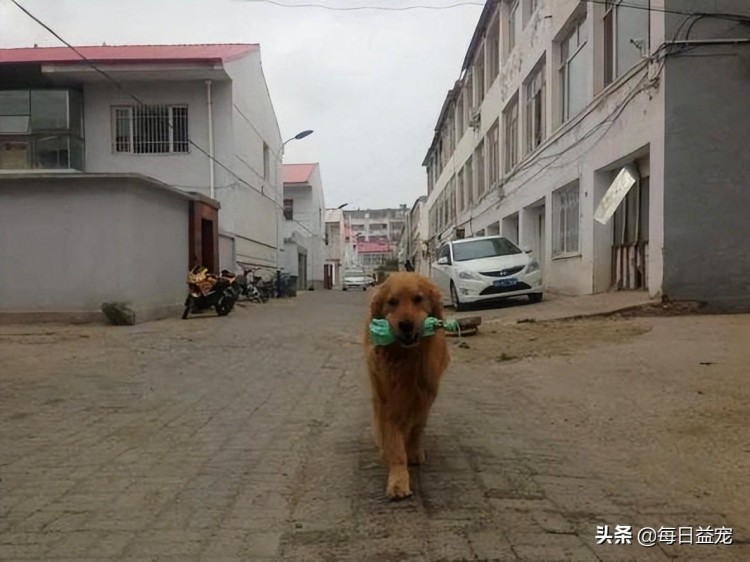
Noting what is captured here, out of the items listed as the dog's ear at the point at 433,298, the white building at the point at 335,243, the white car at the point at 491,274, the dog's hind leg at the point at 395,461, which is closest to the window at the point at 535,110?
the white car at the point at 491,274

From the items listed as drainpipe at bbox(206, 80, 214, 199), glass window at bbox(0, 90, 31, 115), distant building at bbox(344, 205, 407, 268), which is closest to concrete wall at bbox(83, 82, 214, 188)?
drainpipe at bbox(206, 80, 214, 199)

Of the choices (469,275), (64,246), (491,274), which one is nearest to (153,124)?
(64,246)

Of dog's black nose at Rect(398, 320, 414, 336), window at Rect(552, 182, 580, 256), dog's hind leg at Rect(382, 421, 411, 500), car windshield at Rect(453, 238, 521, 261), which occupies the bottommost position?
dog's hind leg at Rect(382, 421, 411, 500)

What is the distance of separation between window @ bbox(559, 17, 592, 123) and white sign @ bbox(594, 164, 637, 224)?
3.23m

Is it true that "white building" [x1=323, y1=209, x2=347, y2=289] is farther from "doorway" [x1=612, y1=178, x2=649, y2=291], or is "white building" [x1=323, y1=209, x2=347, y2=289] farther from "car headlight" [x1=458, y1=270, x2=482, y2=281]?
"doorway" [x1=612, y1=178, x2=649, y2=291]

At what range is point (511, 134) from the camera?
24.4m

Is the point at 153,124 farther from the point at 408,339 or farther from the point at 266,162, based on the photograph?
the point at 408,339

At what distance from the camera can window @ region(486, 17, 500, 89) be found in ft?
86.6

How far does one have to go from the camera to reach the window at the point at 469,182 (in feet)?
111

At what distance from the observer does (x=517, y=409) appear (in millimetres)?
5438

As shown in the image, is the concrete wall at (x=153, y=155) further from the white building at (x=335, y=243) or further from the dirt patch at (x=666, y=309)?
the white building at (x=335, y=243)

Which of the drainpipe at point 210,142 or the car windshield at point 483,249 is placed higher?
the drainpipe at point 210,142

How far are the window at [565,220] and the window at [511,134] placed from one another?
5.62m

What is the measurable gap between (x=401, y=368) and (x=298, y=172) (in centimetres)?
4550
